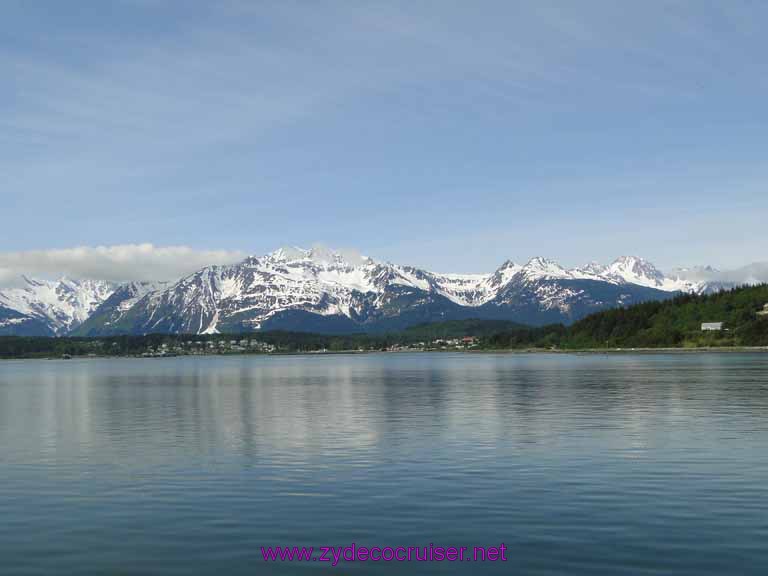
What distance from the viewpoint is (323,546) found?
30.0 m

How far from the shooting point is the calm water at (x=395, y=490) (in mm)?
28422

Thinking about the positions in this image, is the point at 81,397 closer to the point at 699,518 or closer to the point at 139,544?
the point at 139,544

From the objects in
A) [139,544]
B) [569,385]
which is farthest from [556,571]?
[569,385]

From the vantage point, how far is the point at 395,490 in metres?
40.3

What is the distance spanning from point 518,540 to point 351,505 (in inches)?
371

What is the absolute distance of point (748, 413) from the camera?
75.9 metres

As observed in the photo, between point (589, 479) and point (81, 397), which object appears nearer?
point (589, 479)

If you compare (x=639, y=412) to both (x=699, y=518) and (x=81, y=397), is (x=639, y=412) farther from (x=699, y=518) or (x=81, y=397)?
(x=81, y=397)

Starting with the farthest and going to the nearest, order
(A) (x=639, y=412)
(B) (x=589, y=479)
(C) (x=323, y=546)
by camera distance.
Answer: (A) (x=639, y=412) < (B) (x=589, y=479) < (C) (x=323, y=546)

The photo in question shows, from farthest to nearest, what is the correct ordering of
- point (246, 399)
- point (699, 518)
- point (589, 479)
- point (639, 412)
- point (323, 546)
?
point (246, 399)
point (639, 412)
point (589, 479)
point (699, 518)
point (323, 546)

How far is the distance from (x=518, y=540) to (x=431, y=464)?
18536 mm

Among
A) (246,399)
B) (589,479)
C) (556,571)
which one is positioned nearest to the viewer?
(556,571)

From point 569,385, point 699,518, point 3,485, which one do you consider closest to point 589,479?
point 699,518

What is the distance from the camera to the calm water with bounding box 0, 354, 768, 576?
1119 inches
